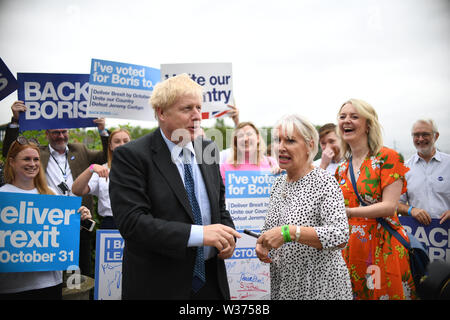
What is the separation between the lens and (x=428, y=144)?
431cm

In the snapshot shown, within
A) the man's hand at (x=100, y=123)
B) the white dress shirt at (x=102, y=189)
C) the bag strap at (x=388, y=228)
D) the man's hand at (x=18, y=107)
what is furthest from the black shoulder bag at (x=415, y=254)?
the man's hand at (x=18, y=107)

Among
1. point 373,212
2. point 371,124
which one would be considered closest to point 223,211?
point 373,212

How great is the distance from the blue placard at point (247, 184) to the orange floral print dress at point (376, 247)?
1.23 meters

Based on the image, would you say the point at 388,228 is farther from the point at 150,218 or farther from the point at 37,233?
the point at 37,233

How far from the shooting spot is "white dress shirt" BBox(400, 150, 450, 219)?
4.06 meters

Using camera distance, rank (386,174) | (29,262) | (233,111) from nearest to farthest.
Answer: (386,174), (29,262), (233,111)

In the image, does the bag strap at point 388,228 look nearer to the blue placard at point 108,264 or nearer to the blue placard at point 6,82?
the blue placard at point 108,264

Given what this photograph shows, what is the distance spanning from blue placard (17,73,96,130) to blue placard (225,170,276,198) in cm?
205

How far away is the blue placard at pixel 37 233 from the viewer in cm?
289

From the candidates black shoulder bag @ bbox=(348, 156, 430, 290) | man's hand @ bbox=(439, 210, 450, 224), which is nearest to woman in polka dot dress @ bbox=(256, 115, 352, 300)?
black shoulder bag @ bbox=(348, 156, 430, 290)

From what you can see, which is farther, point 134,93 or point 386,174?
point 134,93
